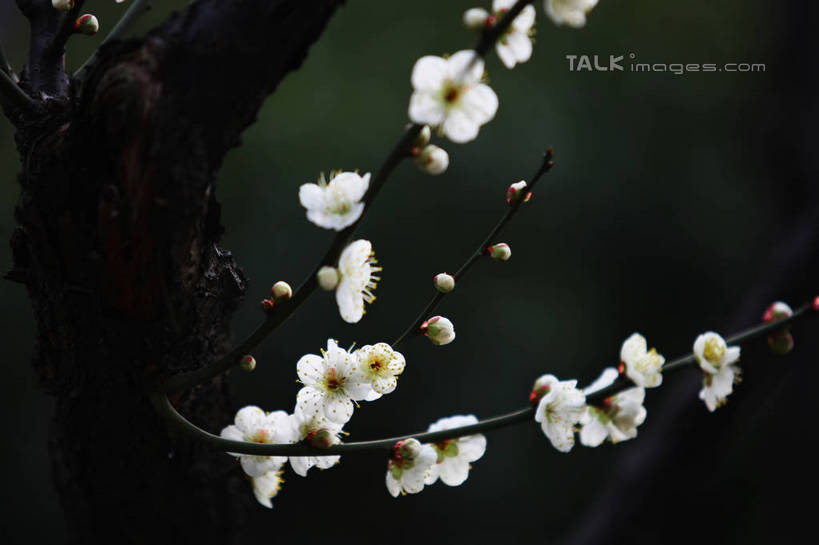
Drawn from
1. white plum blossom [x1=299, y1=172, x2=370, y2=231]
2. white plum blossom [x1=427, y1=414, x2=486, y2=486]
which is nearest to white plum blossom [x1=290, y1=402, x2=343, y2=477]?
white plum blossom [x1=427, y1=414, x2=486, y2=486]

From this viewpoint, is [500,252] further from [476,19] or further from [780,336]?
[780,336]

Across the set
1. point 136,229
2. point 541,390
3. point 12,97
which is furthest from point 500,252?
point 12,97

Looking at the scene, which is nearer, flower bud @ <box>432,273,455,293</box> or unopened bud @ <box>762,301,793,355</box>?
flower bud @ <box>432,273,455,293</box>

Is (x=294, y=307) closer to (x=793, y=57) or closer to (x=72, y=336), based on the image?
(x=72, y=336)

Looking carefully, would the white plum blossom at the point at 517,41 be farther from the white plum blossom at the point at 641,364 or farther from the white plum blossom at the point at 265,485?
the white plum blossom at the point at 265,485

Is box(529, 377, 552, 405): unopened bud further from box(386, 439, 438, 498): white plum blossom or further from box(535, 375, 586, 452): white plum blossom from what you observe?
box(386, 439, 438, 498): white plum blossom
